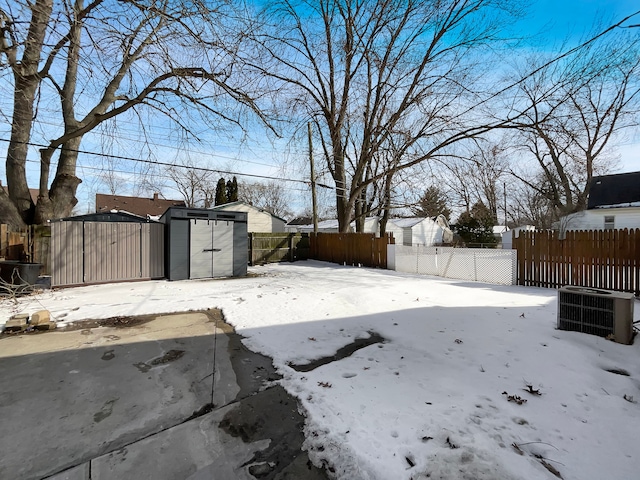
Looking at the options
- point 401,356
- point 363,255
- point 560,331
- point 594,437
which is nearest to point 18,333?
point 401,356

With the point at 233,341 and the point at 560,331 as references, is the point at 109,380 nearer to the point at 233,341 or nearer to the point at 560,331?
the point at 233,341

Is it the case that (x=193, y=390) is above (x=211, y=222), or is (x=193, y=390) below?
below

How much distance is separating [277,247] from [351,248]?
4.00 metres

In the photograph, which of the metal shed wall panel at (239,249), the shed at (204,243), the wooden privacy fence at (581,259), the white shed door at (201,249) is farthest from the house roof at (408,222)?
the white shed door at (201,249)

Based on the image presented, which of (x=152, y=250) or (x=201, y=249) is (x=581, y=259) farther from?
(x=152, y=250)

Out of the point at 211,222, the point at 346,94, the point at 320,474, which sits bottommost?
the point at 320,474

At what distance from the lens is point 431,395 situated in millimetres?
2643

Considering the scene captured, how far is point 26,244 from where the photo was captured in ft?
30.3

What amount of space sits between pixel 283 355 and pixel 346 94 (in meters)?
13.5

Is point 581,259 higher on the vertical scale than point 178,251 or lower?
lower

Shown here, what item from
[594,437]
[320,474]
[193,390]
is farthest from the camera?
[193,390]

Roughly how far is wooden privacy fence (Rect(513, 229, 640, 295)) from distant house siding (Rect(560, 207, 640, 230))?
48.1 ft

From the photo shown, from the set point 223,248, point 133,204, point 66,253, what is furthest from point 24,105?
point 133,204

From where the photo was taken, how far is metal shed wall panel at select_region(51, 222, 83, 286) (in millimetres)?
7566
